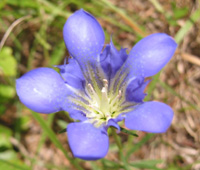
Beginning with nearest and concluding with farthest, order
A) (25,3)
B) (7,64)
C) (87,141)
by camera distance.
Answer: (87,141), (7,64), (25,3)

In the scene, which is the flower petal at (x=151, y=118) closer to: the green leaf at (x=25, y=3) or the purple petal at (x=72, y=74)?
the purple petal at (x=72, y=74)

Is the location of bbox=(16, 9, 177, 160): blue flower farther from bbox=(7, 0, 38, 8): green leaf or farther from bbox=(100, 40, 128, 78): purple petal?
bbox=(7, 0, 38, 8): green leaf

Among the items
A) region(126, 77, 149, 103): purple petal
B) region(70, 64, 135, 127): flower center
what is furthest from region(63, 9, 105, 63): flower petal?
region(126, 77, 149, 103): purple petal

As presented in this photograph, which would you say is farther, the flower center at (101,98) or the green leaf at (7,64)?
the green leaf at (7,64)

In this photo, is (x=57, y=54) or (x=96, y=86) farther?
(x=57, y=54)

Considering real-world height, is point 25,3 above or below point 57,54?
above

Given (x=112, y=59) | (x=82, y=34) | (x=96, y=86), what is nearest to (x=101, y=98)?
(x=96, y=86)

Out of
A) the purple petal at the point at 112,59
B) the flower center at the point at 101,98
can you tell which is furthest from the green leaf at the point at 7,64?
the purple petal at the point at 112,59

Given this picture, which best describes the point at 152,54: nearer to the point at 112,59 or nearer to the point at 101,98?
the point at 112,59
